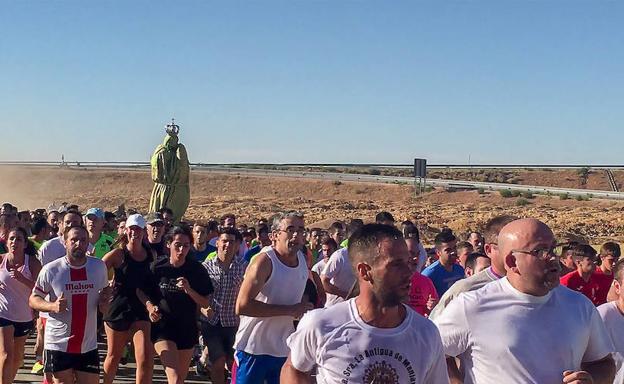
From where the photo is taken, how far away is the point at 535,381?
12.0ft

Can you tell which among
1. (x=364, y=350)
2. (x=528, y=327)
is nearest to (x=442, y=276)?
(x=528, y=327)

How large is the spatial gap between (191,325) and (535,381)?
172 inches

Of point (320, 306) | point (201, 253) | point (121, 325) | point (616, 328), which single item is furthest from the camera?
point (201, 253)

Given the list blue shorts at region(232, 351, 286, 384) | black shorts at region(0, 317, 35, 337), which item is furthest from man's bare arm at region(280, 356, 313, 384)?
black shorts at region(0, 317, 35, 337)

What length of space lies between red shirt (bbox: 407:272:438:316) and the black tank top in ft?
7.86

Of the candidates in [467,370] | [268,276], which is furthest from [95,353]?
[467,370]

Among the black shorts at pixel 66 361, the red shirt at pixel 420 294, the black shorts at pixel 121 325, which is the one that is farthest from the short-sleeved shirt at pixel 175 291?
the red shirt at pixel 420 294

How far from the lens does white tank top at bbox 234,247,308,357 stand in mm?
6102

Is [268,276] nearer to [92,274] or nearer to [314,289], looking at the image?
[314,289]

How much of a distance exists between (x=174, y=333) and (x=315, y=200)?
149ft

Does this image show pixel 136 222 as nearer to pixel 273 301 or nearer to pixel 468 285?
pixel 273 301

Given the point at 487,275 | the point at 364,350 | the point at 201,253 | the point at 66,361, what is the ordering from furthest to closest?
the point at 201,253 → the point at 66,361 → the point at 487,275 → the point at 364,350

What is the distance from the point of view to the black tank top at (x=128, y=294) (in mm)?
7641

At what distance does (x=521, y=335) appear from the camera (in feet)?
12.1
